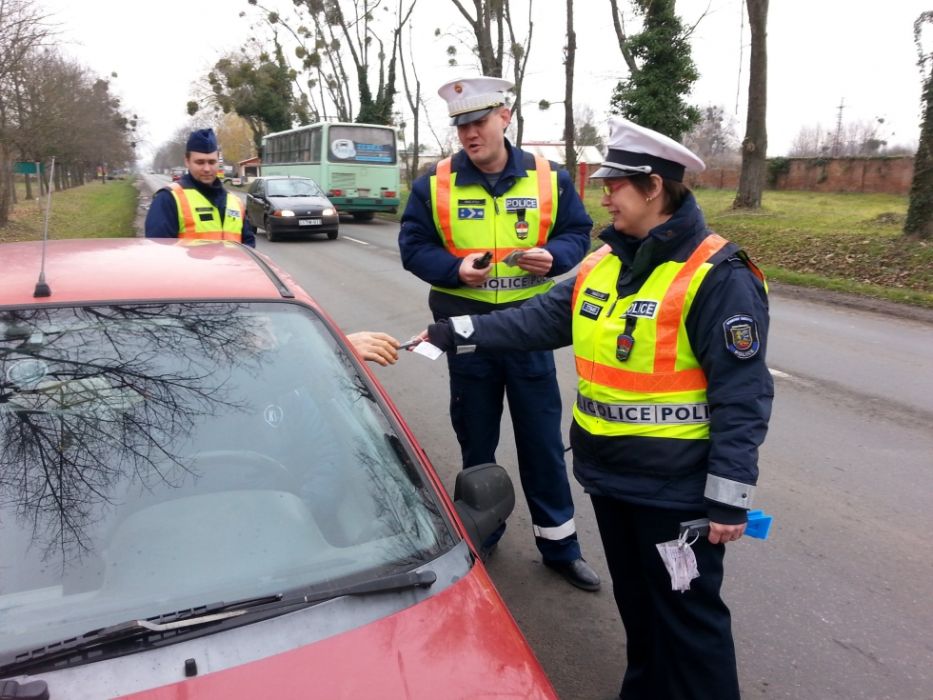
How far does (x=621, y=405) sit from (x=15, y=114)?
74.2 ft

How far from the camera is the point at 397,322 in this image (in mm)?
8930

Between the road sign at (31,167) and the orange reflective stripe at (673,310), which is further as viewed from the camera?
the road sign at (31,167)

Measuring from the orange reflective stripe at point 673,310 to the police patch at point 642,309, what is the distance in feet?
0.07

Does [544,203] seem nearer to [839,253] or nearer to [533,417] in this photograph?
[533,417]

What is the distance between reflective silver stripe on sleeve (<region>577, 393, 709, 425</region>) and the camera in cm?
215

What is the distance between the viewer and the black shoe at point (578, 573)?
338cm

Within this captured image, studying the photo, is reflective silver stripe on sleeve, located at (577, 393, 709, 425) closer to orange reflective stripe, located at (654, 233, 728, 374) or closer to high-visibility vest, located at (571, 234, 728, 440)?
high-visibility vest, located at (571, 234, 728, 440)

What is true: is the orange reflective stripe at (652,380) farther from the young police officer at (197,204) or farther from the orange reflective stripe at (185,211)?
the orange reflective stripe at (185,211)

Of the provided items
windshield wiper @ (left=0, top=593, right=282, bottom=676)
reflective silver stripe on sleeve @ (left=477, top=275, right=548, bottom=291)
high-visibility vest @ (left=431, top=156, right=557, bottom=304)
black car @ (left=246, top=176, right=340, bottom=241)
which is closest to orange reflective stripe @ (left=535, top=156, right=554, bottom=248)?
high-visibility vest @ (left=431, top=156, right=557, bottom=304)

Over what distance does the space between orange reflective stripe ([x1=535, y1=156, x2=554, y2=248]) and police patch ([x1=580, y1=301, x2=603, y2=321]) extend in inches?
39.8

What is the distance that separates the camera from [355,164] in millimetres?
23875

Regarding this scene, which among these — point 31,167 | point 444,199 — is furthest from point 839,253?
point 31,167

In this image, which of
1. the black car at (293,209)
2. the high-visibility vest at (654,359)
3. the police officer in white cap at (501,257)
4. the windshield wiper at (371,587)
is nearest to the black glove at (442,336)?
the police officer in white cap at (501,257)

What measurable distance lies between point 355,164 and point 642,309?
2276 centimetres
